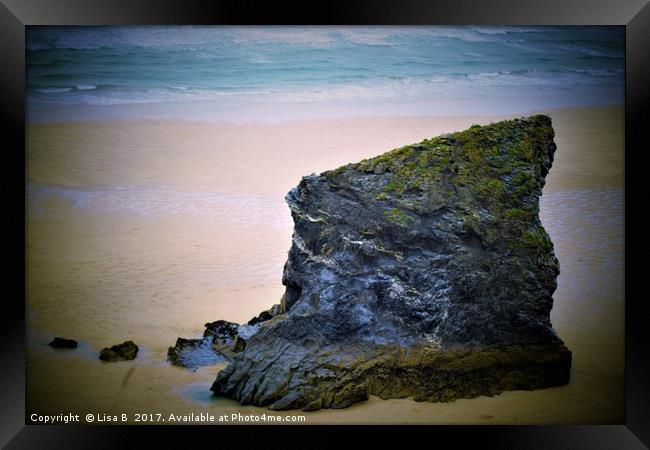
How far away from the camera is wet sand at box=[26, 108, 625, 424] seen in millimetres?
10859

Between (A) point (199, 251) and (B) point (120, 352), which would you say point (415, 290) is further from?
(A) point (199, 251)

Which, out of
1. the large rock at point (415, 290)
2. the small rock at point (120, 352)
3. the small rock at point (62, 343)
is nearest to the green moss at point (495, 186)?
the large rock at point (415, 290)

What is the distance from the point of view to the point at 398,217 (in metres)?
10.5

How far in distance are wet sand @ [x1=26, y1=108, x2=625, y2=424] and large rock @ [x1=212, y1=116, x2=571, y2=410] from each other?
13.0 inches

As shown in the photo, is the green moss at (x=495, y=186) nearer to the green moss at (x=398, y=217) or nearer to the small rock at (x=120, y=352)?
the green moss at (x=398, y=217)

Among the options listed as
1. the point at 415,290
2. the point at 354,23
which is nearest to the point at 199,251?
the point at 415,290

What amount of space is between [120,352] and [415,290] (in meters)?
3.71

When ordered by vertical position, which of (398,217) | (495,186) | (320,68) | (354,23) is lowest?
(398,217)

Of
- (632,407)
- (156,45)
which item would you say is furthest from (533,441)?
(156,45)

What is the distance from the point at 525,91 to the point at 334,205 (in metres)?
3.09

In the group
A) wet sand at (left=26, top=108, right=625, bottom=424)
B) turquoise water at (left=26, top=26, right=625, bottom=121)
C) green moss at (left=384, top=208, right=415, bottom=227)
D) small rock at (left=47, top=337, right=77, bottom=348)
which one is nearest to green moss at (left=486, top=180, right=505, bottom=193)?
green moss at (left=384, top=208, right=415, bottom=227)

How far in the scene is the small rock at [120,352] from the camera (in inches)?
444

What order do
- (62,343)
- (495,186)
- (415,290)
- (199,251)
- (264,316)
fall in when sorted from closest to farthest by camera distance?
(415,290) < (495,186) < (62,343) < (264,316) < (199,251)

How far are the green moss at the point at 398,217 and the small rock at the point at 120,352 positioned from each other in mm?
3555
